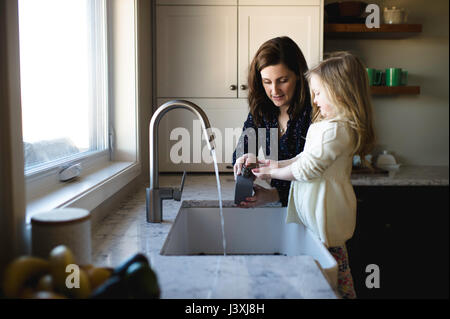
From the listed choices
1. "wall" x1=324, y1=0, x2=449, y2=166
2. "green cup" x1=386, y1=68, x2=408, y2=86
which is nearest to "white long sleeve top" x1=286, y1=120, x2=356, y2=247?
"green cup" x1=386, y1=68, x2=408, y2=86

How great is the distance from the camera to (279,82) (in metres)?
1.59

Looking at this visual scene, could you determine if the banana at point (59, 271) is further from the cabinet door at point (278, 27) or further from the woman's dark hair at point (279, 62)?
the cabinet door at point (278, 27)

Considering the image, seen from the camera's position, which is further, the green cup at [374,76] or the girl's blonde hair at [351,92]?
the green cup at [374,76]

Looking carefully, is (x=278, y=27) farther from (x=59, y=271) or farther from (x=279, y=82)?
(x=59, y=271)

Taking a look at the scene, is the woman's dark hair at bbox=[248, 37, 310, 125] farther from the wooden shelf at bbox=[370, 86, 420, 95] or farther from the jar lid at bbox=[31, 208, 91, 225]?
the wooden shelf at bbox=[370, 86, 420, 95]

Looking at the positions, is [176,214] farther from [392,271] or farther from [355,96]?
[392,271]

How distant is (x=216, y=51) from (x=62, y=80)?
1.17 meters

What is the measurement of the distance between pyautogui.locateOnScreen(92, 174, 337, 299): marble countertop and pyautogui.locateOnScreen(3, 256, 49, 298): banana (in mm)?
202

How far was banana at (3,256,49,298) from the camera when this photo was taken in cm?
58

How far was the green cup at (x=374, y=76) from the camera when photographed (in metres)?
2.58

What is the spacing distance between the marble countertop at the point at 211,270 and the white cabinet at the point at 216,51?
1232 mm

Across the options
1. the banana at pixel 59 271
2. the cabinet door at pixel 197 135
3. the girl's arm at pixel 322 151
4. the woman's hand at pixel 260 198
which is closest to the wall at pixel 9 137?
the banana at pixel 59 271

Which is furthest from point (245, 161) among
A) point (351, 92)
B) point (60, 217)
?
point (60, 217)
